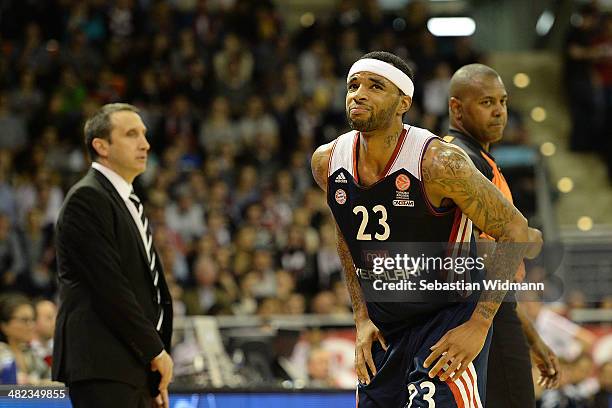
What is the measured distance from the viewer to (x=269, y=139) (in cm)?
1564

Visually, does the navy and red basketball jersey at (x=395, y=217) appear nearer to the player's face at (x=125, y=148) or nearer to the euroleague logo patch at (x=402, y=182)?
the euroleague logo patch at (x=402, y=182)

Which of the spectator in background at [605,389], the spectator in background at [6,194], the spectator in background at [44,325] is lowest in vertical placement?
the spectator in background at [605,389]

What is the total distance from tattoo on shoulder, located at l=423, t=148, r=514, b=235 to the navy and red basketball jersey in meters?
0.10

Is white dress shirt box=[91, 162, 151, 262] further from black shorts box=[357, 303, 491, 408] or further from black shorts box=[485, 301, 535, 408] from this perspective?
black shorts box=[485, 301, 535, 408]

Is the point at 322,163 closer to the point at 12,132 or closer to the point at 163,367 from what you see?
the point at 163,367

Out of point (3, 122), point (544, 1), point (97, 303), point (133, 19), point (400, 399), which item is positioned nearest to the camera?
point (400, 399)

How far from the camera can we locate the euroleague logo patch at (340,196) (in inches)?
213

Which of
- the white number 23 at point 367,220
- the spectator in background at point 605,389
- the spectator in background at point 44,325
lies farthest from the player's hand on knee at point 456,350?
the spectator in background at point 605,389

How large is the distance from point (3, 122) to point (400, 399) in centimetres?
1081

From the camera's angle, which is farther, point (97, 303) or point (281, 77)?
point (281, 77)

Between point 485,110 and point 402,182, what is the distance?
1.27m

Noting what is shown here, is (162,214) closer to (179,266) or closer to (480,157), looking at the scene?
(179,266)

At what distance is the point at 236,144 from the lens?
15.7 m

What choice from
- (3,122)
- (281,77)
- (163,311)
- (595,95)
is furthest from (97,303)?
(595,95)
